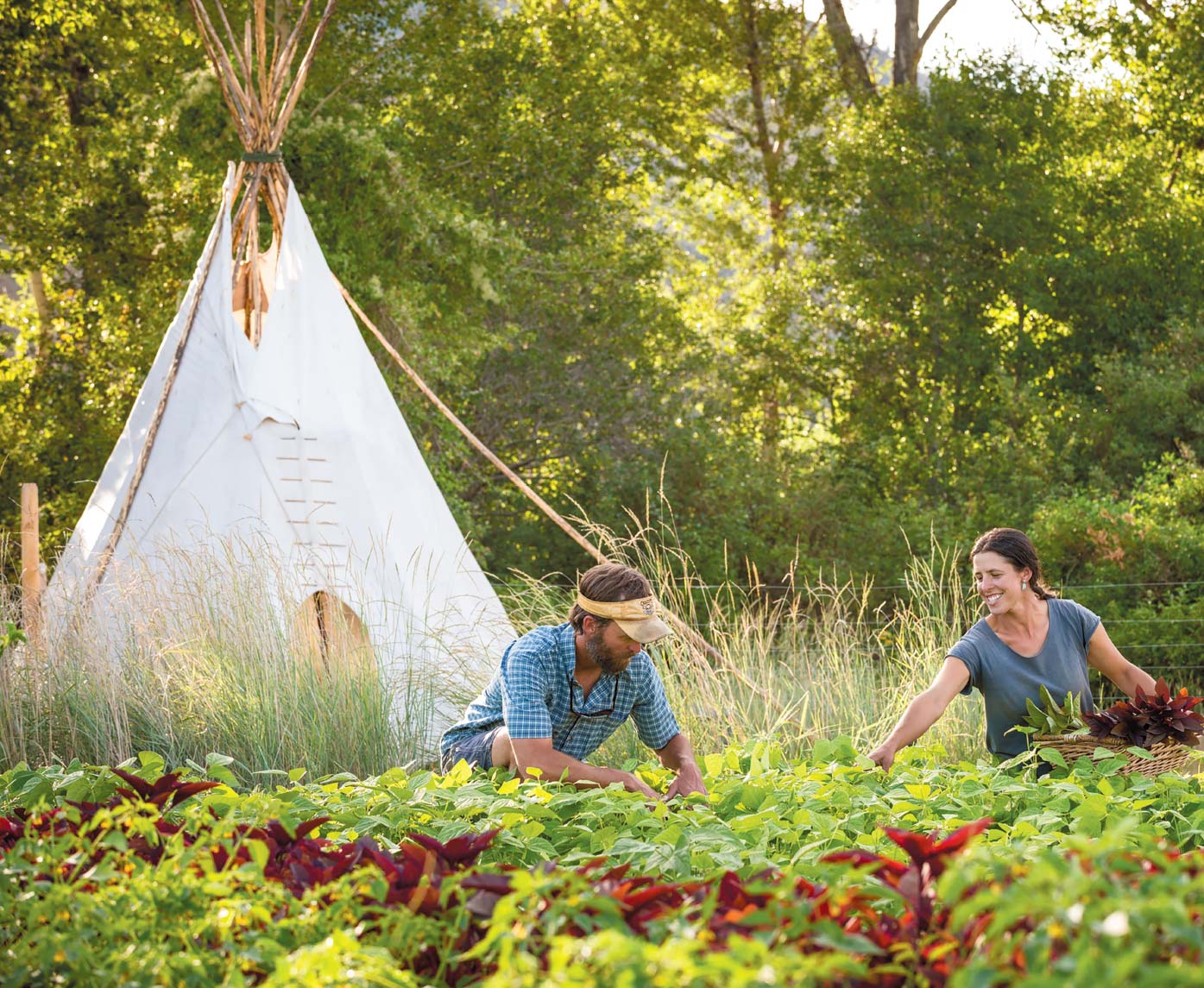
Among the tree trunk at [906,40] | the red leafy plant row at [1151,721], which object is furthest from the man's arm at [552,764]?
the tree trunk at [906,40]

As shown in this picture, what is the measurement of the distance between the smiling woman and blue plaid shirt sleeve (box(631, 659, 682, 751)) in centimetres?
75

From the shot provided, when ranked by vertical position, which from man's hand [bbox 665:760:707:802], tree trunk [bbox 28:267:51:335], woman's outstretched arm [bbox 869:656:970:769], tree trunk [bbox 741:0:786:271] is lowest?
man's hand [bbox 665:760:707:802]

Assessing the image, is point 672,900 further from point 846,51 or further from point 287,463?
point 846,51

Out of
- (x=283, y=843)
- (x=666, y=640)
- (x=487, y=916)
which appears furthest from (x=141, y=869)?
(x=666, y=640)

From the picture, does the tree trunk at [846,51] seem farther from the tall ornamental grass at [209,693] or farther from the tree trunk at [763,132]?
the tall ornamental grass at [209,693]

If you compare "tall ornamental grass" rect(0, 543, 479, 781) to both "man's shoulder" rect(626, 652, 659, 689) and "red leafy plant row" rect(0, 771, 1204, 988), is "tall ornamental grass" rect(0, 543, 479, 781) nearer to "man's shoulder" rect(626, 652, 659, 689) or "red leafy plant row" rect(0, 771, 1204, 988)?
"man's shoulder" rect(626, 652, 659, 689)

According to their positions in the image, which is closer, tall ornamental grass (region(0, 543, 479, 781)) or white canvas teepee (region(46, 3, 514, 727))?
tall ornamental grass (region(0, 543, 479, 781))

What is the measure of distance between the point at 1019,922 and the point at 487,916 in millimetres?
628

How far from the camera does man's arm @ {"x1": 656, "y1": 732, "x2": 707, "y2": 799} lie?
331 centimetres

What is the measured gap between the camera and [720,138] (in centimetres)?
1898

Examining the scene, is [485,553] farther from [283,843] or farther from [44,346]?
[283,843]

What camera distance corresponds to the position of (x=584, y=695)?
3.66 m

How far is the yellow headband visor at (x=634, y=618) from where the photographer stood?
3.40 metres

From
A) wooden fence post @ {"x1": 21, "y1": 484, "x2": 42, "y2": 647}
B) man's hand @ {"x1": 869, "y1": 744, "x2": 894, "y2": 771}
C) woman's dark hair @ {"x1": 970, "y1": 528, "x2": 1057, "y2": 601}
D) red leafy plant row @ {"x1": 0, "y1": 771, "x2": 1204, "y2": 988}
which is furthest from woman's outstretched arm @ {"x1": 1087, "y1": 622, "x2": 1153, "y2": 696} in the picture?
wooden fence post @ {"x1": 21, "y1": 484, "x2": 42, "y2": 647}
